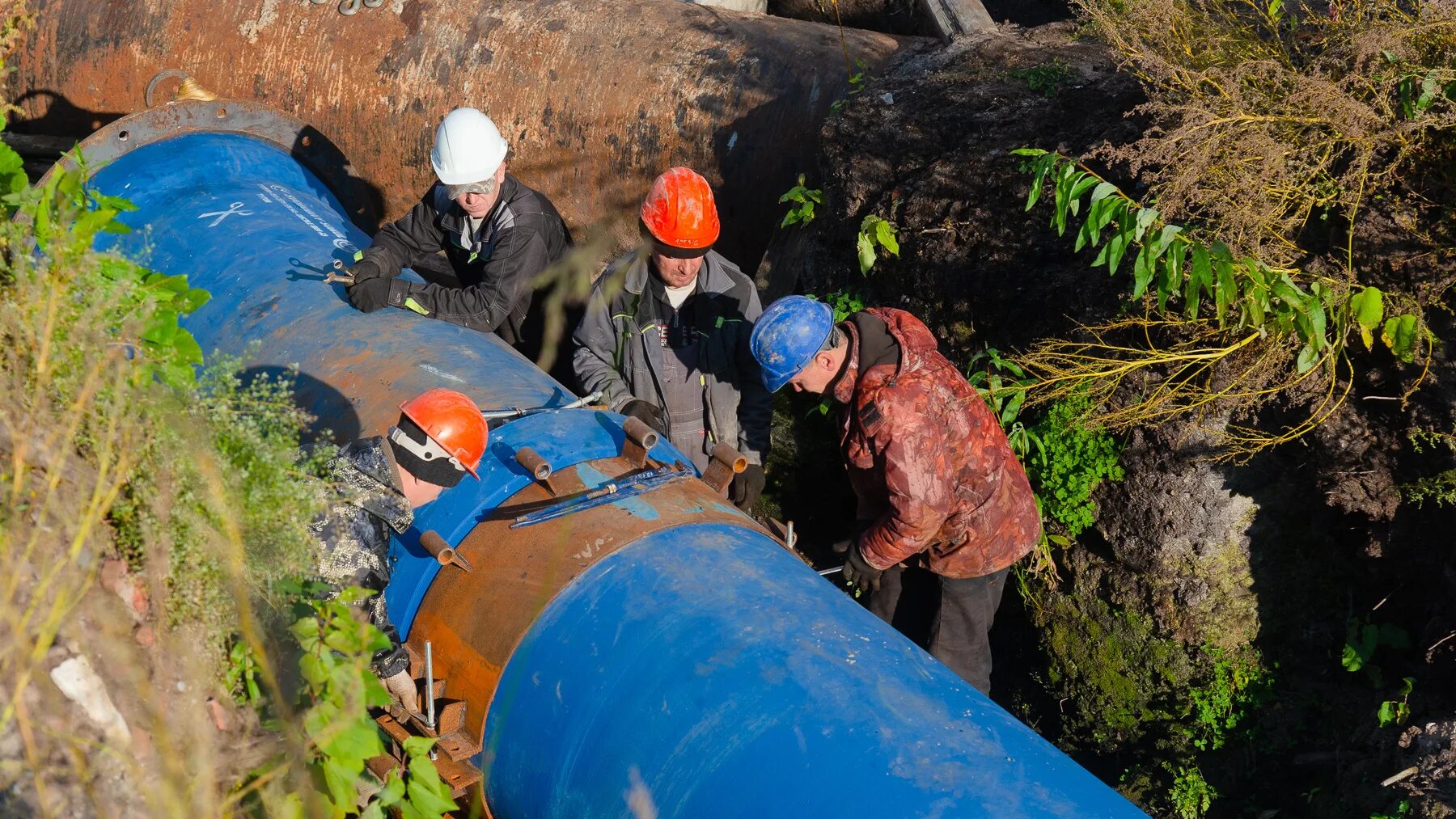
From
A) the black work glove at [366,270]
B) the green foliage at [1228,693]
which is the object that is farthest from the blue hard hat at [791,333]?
the green foliage at [1228,693]

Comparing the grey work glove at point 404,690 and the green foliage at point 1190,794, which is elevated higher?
the grey work glove at point 404,690

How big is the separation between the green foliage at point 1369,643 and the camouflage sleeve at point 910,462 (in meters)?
1.60

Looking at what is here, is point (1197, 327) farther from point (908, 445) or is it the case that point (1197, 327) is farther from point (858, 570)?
point (858, 570)

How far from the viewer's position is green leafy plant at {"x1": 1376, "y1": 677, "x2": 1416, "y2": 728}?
11.1 feet

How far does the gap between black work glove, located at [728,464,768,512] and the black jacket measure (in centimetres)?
109

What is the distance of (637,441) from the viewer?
2965mm

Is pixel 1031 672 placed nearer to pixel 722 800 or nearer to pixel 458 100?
pixel 722 800

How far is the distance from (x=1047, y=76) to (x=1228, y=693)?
2.66m

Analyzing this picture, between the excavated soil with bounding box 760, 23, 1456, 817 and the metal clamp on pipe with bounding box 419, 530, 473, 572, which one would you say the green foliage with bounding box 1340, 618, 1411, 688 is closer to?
the excavated soil with bounding box 760, 23, 1456, 817

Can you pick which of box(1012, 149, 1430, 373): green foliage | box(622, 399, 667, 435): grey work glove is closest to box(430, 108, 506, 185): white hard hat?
box(622, 399, 667, 435): grey work glove

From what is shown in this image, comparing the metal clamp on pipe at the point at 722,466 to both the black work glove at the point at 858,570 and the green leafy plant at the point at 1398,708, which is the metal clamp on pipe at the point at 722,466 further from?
the green leafy plant at the point at 1398,708

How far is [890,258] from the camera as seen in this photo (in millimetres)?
4656

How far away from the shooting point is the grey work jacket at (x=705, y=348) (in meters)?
4.05

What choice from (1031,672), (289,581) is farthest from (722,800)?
(1031,672)
